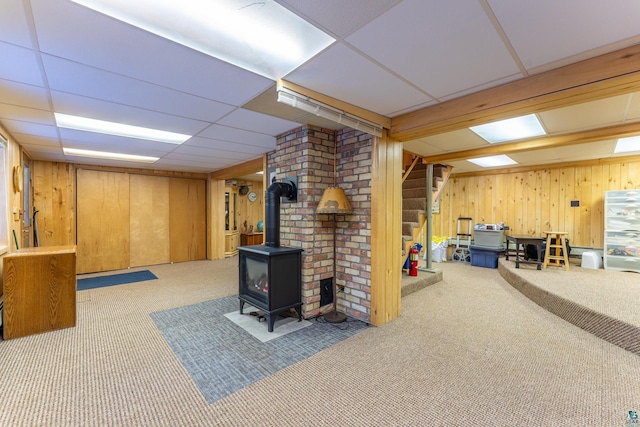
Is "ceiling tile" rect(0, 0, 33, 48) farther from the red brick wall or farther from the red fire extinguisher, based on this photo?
the red fire extinguisher

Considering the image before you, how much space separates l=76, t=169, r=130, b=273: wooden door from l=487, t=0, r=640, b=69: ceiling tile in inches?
280

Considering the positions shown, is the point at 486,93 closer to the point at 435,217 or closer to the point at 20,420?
the point at 20,420

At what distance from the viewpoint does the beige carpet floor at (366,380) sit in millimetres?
1724

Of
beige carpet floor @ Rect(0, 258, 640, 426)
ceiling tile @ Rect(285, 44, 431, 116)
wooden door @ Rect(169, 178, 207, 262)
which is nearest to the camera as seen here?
beige carpet floor @ Rect(0, 258, 640, 426)

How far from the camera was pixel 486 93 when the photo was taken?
2334 mm

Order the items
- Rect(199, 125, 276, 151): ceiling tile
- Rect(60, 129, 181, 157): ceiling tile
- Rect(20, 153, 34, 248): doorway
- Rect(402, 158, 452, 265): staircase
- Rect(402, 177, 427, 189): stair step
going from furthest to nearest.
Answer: Rect(402, 177, 427, 189): stair step
Rect(402, 158, 452, 265): staircase
Rect(20, 153, 34, 248): doorway
Rect(60, 129, 181, 157): ceiling tile
Rect(199, 125, 276, 151): ceiling tile

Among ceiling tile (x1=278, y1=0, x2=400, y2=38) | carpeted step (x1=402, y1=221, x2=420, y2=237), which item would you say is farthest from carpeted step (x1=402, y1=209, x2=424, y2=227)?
ceiling tile (x1=278, y1=0, x2=400, y2=38)

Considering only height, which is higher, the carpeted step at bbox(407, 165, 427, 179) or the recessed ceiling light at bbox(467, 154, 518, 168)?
the recessed ceiling light at bbox(467, 154, 518, 168)

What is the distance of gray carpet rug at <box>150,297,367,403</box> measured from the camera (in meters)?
2.14

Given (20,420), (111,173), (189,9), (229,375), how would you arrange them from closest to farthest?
(189,9) < (20,420) < (229,375) < (111,173)

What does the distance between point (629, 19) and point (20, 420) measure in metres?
4.28

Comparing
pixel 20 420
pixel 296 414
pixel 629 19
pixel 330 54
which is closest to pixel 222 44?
pixel 330 54

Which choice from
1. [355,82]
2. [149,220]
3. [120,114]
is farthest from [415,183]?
[149,220]

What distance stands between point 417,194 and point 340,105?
378 cm
